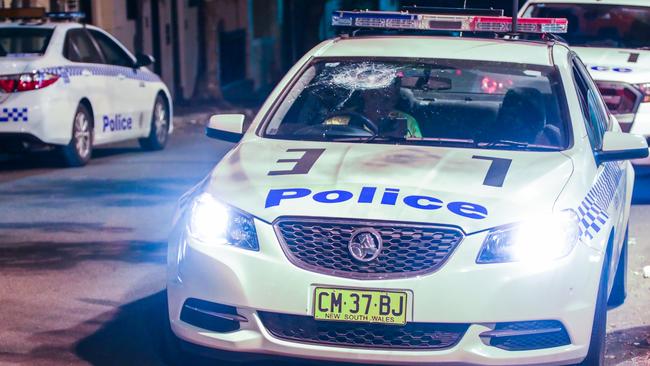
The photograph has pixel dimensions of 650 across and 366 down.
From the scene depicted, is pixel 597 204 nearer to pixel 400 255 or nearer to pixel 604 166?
pixel 604 166

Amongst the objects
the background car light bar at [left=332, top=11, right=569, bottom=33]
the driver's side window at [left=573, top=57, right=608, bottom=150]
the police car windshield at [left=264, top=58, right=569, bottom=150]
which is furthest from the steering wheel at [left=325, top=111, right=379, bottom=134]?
the driver's side window at [left=573, top=57, right=608, bottom=150]

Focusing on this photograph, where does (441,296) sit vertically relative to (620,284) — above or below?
above

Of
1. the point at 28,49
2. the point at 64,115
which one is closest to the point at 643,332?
the point at 64,115

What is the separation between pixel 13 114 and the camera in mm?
13773

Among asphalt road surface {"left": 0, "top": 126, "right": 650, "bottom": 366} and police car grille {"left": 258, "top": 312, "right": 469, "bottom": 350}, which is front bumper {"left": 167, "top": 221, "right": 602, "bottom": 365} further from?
asphalt road surface {"left": 0, "top": 126, "right": 650, "bottom": 366}

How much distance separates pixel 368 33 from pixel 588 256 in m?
2.62

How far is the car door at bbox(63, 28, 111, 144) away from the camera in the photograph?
1444cm

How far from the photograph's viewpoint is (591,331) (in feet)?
18.1

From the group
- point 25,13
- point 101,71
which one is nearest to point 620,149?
point 101,71

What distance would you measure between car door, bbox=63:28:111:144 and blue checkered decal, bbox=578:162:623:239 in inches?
338

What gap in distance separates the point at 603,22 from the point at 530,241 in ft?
27.8

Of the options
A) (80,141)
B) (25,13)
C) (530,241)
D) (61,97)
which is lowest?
(80,141)

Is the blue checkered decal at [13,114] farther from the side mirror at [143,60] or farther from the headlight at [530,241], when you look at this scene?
the headlight at [530,241]

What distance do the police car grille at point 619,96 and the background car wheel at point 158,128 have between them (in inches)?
262
